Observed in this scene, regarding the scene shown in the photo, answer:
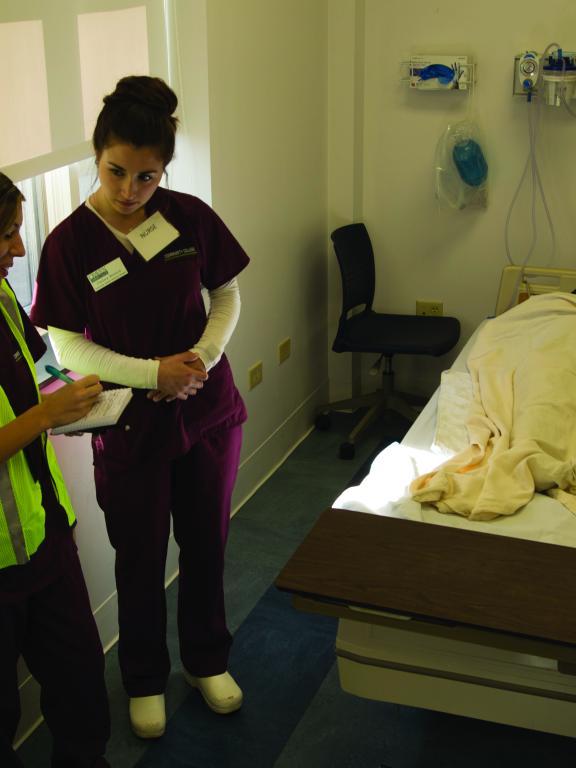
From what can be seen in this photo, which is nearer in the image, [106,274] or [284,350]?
[106,274]

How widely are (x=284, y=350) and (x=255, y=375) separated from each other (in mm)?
322

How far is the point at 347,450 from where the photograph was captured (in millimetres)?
3979

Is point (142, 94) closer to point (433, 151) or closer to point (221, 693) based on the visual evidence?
point (221, 693)

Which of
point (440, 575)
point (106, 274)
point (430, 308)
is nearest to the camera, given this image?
point (440, 575)

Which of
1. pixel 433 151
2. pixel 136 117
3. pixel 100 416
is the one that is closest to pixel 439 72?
pixel 433 151

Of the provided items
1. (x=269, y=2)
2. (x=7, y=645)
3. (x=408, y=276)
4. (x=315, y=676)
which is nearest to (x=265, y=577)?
(x=315, y=676)

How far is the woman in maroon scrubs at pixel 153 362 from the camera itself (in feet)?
6.89

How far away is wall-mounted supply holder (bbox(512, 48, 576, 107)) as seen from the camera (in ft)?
12.1

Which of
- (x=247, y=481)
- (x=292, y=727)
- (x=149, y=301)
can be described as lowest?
(x=292, y=727)

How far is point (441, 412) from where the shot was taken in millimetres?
2988

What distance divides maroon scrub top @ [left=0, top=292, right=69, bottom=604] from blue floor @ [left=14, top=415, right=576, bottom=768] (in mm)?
753

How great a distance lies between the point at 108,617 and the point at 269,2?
222 cm

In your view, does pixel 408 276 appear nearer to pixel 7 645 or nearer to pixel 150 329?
pixel 150 329

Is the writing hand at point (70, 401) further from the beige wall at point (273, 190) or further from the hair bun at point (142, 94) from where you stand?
the beige wall at point (273, 190)
